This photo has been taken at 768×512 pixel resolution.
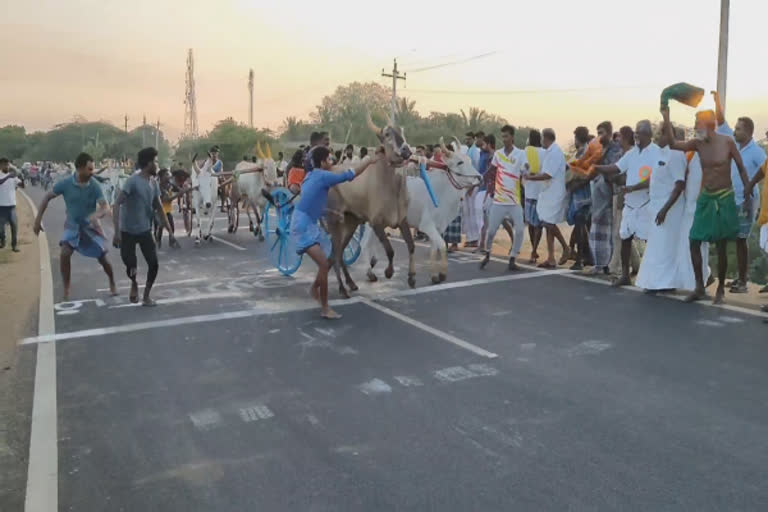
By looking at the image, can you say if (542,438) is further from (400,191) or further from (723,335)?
(400,191)

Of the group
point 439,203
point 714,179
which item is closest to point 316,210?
point 439,203

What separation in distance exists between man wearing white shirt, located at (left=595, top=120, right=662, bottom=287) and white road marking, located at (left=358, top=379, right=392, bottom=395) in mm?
5028

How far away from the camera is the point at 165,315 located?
26.7 feet

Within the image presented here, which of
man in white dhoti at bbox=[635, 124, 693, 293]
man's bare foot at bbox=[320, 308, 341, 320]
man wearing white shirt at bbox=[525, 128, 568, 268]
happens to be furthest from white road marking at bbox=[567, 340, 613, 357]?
man wearing white shirt at bbox=[525, 128, 568, 268]

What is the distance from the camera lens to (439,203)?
10.8 m

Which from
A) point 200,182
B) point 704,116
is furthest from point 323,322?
point 200,182

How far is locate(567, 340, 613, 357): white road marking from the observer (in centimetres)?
632

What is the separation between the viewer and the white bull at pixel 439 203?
9.80 metres

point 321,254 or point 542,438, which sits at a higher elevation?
point 321,254

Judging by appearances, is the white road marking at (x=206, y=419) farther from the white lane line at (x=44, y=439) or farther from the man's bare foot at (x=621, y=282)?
the man's bare foot at (x=621, y=282)

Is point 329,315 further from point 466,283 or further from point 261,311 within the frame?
point 466,283

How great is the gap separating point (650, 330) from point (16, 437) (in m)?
5.84

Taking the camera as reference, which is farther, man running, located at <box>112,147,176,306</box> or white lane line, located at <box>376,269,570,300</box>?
white lane line, located at <box>376,269,570,300</box>

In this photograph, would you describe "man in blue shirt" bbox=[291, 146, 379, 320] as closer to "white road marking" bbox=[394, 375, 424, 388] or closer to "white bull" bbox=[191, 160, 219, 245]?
"white road marking" bbox=[394, 375, 424, 388]
